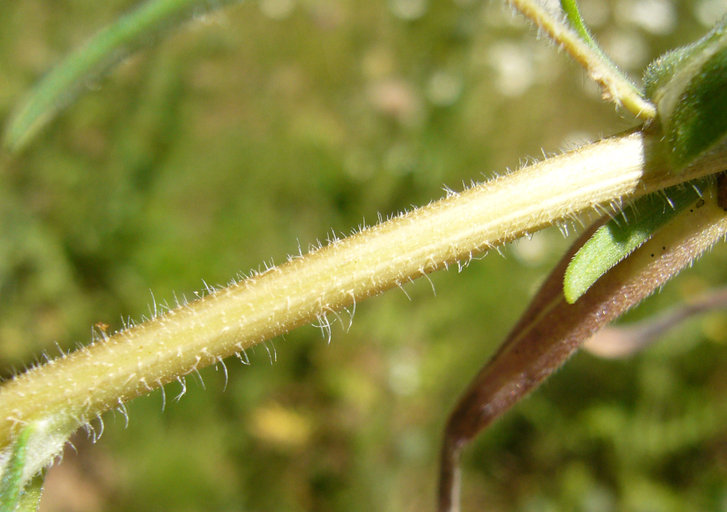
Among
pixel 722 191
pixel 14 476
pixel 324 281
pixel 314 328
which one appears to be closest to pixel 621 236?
pixel 722 191

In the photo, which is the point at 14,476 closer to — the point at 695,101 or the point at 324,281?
the point at 324,281

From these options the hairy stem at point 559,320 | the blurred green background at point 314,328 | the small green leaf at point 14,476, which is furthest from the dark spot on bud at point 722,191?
the blurred green background at point 314,328

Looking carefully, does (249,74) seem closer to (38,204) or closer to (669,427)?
(38,204)

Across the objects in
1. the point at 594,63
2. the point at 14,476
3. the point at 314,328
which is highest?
the point at 314,328

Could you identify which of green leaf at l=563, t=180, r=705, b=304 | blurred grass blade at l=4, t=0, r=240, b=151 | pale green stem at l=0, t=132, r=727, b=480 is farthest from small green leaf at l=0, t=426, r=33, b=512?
green leaf at l=563, t=180, r=705, b=304

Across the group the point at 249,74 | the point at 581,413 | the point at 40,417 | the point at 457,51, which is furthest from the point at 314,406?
the point at 40,417

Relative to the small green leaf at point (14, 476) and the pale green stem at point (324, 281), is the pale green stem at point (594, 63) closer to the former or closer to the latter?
the pale green stem at point (324, 281)
